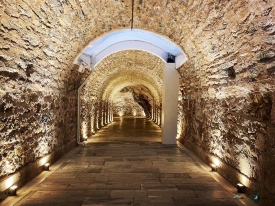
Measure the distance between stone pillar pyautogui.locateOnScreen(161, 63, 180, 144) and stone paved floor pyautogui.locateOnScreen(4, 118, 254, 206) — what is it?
5.80 feet

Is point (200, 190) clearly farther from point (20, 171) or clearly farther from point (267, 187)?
point (20, 171)

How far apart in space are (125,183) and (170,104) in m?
4.23

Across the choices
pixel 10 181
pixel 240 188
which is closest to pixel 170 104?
pixel 240 188

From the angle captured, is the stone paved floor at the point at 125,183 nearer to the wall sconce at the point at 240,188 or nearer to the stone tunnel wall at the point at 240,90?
the wall sconce at the point at 240,188

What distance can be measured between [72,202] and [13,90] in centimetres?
187

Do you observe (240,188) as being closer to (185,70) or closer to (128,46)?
(185,70)

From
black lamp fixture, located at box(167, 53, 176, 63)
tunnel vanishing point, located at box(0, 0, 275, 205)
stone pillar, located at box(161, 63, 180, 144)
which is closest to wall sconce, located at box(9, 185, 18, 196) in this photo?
tunnel vanishing point, located at box(0, 0, 275, 205)

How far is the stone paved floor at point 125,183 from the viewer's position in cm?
306

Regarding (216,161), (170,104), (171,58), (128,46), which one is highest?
(128,46)

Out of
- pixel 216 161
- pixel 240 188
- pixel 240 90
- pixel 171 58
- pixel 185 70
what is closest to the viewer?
pixel 240 188

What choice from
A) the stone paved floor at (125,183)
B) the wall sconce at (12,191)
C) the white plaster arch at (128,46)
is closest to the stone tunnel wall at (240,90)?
the stone paved floor at (125,183)

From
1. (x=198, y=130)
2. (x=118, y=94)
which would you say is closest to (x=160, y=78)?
(x=198, y=130)

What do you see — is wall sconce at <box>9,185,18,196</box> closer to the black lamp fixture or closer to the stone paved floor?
the stone paved floor

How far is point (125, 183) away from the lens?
3.71 meters
